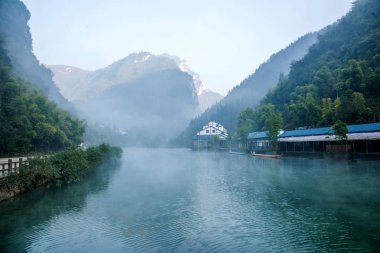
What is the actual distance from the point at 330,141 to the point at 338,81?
102 feet

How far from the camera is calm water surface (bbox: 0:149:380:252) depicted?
14.9 meters

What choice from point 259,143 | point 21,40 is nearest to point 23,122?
point 259,143

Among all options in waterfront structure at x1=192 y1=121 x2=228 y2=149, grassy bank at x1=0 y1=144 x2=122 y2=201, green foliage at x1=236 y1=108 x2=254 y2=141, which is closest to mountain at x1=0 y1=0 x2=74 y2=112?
waterfront structure at x1=192 y1=121 x2=228 y2=149

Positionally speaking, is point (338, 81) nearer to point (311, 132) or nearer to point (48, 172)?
point (311, 132)

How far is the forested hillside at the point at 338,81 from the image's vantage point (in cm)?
7412

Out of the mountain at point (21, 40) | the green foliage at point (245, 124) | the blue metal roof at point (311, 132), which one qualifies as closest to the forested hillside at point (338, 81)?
the green foliage at point (245, 124)

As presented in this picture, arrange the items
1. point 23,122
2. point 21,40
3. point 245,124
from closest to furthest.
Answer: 1. point 23,122
2. point 245,124
3. point 21,40

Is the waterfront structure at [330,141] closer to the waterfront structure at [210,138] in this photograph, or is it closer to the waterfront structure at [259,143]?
the waterfront structure at [259,143]

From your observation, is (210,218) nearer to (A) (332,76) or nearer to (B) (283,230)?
(B) (283,230)

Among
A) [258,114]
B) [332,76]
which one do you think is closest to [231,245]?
[332,76]

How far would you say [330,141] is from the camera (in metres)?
64.4

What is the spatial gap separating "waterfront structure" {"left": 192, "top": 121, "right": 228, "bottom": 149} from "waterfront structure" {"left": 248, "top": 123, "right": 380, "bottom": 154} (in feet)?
157

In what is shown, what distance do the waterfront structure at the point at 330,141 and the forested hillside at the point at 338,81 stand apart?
32.7 ft

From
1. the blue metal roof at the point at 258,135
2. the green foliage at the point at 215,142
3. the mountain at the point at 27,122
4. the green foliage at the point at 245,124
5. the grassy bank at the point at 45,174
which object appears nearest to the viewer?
the grassy bank at the point at 45,174
